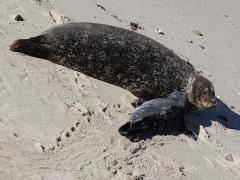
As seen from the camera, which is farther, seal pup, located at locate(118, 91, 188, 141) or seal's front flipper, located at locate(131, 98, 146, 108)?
seal's front flipper, located at locate(131, 98, 146, 108)

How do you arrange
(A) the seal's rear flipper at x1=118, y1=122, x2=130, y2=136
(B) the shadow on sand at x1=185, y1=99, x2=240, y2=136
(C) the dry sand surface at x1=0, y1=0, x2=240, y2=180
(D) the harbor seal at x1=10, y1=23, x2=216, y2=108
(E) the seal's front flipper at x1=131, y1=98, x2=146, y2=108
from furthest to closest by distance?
1. (D) the harbor seal at x1=10, y1=23, x2=216, y2=108
2. (B) the shadow on sand at x1=185, y1=99, x2=240, y2=136
3. (E) the seal's front flipper at x1=131, y1=98, x2=146, y2=108
4. (A) the seal's rear flipper at x1=118, y1=122, x2=130, y2=136
5. (C) the dry sand surface at x1=0, y1=0, x2=240, y2=180

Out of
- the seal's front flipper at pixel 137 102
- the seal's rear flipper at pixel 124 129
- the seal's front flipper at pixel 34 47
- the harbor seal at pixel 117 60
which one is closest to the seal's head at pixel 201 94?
the harbor seal at pixel 117 60

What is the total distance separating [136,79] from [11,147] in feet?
7.11

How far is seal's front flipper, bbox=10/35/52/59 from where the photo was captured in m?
6.49

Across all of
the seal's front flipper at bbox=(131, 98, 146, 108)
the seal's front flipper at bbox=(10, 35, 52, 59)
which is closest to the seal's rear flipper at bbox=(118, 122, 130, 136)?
the seal's front flipper at bbox=(131, 98, 146, 108)

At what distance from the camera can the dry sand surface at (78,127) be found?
190 inches

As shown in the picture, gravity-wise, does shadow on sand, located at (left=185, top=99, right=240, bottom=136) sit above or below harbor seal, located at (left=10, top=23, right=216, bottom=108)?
below

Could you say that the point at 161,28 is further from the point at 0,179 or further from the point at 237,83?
the point at 0,179

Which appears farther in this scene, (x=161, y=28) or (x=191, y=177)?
(x=161, y=28)

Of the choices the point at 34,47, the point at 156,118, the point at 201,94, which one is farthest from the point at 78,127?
the point at 201,94

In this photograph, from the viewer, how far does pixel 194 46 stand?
29.8ft

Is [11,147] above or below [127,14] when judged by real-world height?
above

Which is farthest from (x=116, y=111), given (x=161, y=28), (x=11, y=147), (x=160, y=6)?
(x=160, y=6)

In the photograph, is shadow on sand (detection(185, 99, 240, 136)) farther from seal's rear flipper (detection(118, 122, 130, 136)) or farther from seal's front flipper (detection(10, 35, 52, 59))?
seal's front flipper (detection(10, 35, 52, 59))
